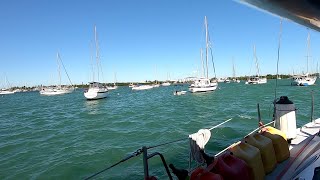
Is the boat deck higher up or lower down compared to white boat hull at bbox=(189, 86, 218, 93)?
higher up

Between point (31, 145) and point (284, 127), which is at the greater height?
point (284, 127)

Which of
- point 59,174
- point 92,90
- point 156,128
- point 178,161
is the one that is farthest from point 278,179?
point 92,90

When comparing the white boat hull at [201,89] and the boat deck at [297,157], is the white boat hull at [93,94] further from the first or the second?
the boat deck at [297,157]

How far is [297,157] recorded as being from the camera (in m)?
6.04

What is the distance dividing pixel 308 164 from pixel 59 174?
10.3 metres

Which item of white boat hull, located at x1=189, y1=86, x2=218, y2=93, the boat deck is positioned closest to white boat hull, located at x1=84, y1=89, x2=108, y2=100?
white boat hull, located at x1=189, y1=86, x2=218, y2=93

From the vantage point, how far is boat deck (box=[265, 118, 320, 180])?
5.29m

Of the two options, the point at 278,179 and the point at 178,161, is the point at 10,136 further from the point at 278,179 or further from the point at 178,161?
the point at 278,179

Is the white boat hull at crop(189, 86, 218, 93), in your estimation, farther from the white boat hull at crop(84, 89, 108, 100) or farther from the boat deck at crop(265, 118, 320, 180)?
the boat deck at crop(265, 118, 320, 180)

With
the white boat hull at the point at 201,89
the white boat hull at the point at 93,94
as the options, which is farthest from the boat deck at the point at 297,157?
the white boat hull at the point at 201,89

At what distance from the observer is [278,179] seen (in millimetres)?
5137

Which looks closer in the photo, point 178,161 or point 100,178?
point 100,178

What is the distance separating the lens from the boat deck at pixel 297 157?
17.4ft

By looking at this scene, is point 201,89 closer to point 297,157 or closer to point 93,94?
point 93,94
